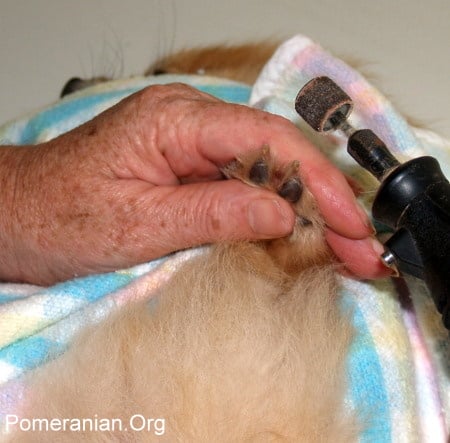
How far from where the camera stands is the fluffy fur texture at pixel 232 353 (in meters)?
0.76

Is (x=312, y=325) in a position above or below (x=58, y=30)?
above

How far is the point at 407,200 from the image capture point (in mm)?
661

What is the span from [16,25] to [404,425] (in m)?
1.36

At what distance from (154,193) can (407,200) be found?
12.9 inches

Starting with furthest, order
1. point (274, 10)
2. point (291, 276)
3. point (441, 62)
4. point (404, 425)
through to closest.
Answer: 1. point (274, 10)
2. point (441, 62)
3. point (291, 276)
4. point (404, 425)

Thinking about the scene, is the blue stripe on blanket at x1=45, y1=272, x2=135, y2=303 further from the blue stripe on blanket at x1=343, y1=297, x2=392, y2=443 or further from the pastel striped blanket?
A: the blue stripe on blanket at x1=343, y1=297, x2=392, y2=443

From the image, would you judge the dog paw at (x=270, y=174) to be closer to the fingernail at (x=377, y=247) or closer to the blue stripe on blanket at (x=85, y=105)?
the fingernail at (x=377, y=247)

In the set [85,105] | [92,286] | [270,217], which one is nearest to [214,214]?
[270,217]

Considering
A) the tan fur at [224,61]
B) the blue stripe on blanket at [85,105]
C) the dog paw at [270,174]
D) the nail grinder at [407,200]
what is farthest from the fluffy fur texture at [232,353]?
the tan fur at [224,61]

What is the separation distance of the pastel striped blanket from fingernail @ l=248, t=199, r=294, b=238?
0.41ft

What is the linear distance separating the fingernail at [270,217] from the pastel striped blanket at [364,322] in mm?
124

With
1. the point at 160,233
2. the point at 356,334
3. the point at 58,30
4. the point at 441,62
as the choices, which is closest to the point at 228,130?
the point at 160,233

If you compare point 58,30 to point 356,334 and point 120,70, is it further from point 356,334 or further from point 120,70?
point 356,334

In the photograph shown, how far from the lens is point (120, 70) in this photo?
1679mm
